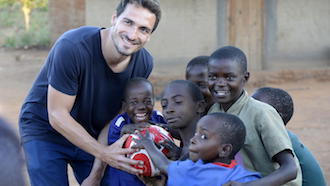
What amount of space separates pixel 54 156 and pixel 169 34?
7000 millimetres

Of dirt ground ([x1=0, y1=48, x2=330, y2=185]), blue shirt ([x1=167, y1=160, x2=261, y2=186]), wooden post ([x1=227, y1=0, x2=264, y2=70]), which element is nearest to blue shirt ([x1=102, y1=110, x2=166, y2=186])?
blue shirt ([x1=167, y1=160, x2=261, y2=186])

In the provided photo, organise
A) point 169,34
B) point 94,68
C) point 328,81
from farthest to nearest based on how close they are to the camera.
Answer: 1. point 328,81
2. point 169,34
3. point 94,68

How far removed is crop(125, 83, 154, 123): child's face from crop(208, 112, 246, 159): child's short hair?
2.48ft

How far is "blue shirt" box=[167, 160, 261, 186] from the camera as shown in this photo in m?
2.60

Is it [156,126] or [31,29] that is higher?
[156,126]

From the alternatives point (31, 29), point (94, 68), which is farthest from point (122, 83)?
point (31, 29)

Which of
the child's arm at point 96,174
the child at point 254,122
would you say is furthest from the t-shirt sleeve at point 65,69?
Answer: the child at point 254,122

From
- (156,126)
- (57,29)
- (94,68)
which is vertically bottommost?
A: (57,29)

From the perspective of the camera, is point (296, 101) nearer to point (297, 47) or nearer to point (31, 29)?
point (297, 47)

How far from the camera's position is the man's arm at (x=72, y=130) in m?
3.08

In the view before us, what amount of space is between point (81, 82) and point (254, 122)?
110cm

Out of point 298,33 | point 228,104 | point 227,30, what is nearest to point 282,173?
point 228,104

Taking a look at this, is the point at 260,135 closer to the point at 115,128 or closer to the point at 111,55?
the point at 115,128

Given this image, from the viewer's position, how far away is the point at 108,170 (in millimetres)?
3336
